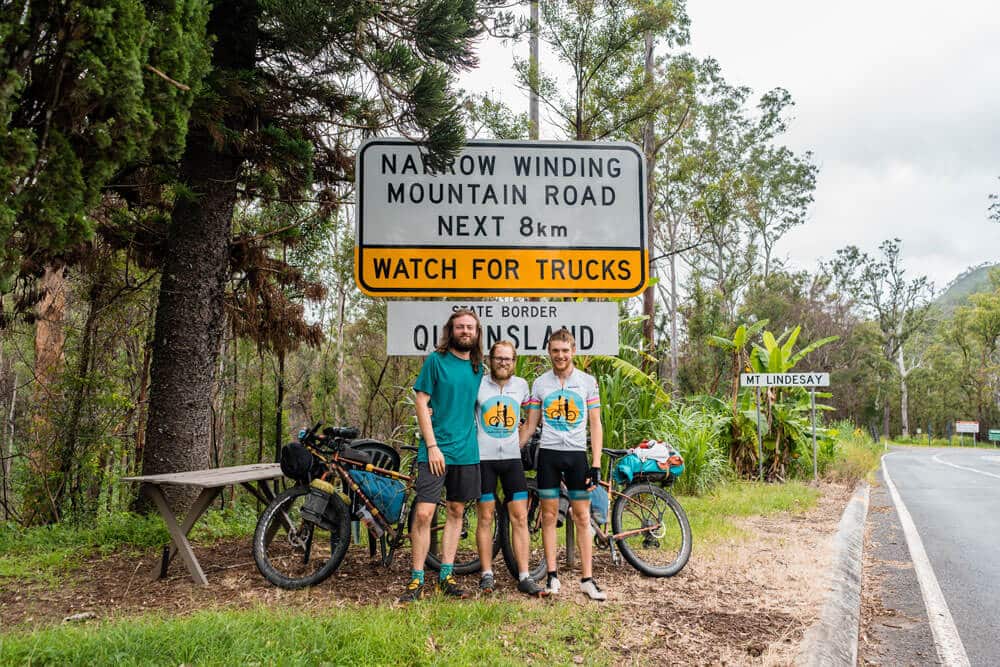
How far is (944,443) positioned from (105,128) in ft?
206

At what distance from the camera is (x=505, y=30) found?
5.80 metres

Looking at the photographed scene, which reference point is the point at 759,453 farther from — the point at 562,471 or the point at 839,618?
the point at 562,471

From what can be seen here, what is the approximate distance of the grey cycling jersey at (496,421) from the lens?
15.5 feet

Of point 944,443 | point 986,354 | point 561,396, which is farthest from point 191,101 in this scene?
point 986,354

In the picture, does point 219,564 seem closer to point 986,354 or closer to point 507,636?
point 507,636

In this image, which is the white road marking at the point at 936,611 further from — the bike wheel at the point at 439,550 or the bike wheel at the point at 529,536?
the bike wheel at the point at 439,550

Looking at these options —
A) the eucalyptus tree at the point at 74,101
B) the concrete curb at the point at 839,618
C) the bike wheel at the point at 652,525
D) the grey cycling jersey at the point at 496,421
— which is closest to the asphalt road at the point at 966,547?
the concrete curb at the point at 839,618

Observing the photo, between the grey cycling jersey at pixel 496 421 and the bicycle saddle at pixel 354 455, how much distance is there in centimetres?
88

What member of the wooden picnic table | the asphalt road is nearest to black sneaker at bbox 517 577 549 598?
the wooden picnic table

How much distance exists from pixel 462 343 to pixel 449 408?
1.43 feet

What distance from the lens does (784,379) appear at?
12078mm

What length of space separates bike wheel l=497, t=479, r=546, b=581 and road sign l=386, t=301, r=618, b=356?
44.5 inches

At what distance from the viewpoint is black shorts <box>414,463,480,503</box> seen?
460 cm

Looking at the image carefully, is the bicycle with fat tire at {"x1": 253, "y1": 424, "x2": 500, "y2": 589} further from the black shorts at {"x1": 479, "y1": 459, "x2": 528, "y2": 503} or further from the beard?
the beard
